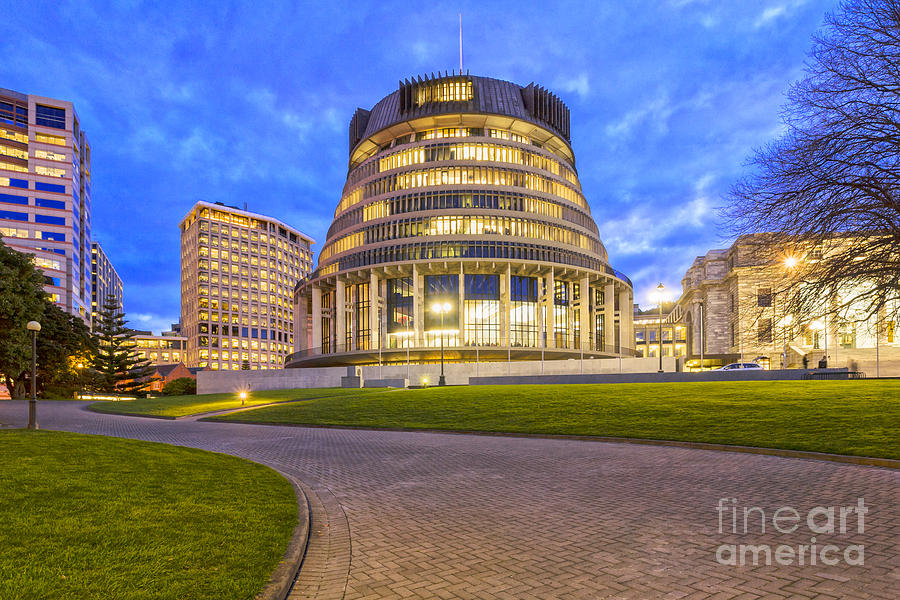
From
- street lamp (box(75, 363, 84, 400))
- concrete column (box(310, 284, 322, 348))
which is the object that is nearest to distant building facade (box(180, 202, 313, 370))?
concrete column (box(310, 284, 322, 348))

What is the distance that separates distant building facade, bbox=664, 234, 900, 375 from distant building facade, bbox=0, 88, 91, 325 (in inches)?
4430

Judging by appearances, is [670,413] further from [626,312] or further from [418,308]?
[626,312]

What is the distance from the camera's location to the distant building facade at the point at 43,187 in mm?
95500

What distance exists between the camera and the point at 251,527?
266 inches

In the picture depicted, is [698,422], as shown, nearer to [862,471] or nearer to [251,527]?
[862,471]

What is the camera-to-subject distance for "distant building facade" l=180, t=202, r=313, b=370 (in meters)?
161

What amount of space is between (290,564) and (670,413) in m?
17.7

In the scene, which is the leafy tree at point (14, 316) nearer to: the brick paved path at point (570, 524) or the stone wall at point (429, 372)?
the brick paved path at point (570, 524)

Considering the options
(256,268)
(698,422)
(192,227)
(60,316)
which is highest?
(192,227)

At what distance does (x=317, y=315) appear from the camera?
77500 mm

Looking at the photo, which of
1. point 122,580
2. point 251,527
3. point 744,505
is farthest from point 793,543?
point 122,580

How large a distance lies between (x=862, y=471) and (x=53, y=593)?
13.9m

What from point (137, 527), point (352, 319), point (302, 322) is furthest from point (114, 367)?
point (137, 527)

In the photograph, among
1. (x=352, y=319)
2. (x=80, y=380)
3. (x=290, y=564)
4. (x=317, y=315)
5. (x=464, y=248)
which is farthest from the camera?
(x=317, y=315)
